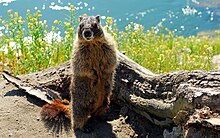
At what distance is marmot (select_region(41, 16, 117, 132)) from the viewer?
189 inches

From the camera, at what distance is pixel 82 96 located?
16.1 ft

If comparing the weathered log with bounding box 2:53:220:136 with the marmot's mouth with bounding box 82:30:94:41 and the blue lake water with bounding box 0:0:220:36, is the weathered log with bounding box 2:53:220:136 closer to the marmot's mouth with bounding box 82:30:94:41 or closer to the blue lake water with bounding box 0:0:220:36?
the marmot's mouth with bounding box 82:30:94:41

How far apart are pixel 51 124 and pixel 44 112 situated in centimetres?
17

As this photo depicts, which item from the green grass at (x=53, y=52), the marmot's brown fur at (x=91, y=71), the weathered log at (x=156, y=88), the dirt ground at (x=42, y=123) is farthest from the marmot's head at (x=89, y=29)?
the green grass at (x=53, y=52)

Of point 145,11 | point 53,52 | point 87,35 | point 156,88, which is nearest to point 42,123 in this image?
point 87,35

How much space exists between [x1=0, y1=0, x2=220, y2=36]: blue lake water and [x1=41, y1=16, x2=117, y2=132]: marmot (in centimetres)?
882

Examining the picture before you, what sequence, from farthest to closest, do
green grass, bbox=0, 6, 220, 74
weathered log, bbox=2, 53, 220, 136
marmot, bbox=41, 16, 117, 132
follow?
green grass, bbox=0, 6, 220, 74
marmot, bbox=41, 16, 117, 132
weathered log, bbox=2, 53, 220, 136

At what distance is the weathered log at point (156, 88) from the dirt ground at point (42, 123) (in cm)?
13

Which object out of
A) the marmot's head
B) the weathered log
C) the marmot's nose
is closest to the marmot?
the marmot's head

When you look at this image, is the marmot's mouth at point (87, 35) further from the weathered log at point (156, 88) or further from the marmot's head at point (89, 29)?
the weathered log at point (156, 88)

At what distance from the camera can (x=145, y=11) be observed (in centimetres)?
1570

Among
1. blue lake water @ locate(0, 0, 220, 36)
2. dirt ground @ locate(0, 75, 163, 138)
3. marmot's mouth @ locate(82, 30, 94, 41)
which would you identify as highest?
marmot's mouth @ locate(82, 30, 94, 41)

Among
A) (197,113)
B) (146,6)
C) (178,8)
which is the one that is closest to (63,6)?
(146,6)

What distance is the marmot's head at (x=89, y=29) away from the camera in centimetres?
457
